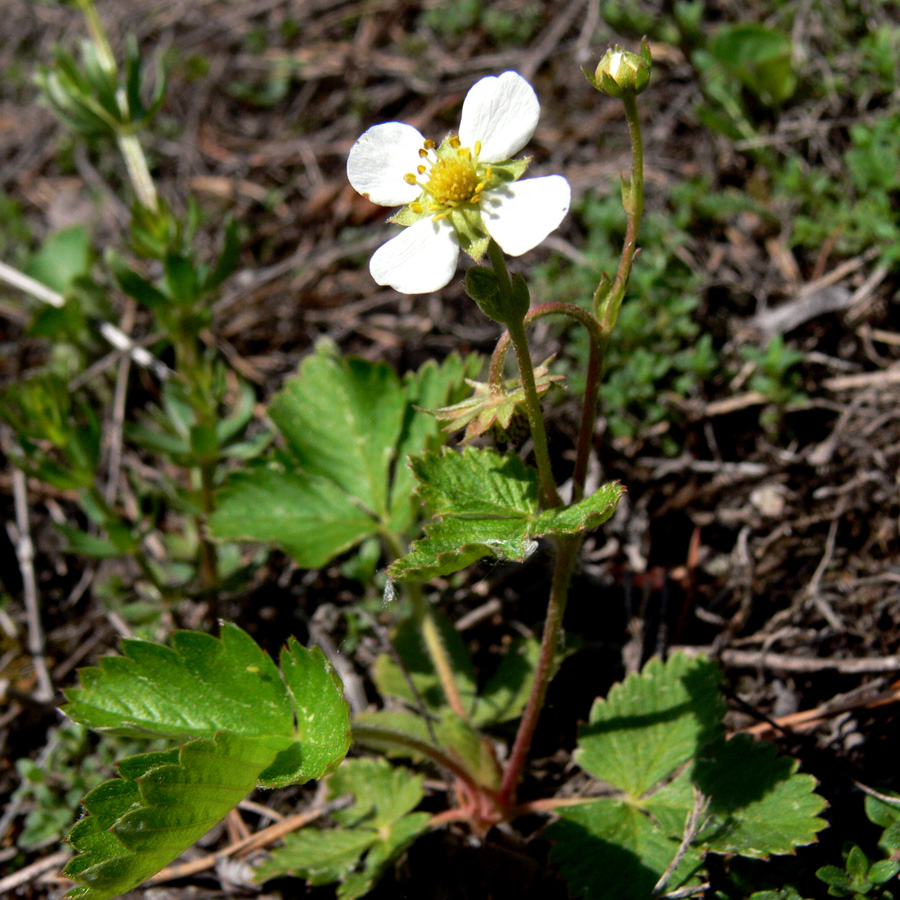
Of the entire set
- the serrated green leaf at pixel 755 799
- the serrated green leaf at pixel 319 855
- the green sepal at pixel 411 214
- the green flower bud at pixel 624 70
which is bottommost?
the serrated green leaf at pixel 319 855

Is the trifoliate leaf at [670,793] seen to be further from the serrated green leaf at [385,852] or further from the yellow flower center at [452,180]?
the yellow flower center at [452,180]

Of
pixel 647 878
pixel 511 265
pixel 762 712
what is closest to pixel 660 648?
pixel 762 712

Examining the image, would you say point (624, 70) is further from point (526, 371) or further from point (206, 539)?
point (206, 539)

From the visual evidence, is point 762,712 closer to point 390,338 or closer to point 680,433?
point 680,433

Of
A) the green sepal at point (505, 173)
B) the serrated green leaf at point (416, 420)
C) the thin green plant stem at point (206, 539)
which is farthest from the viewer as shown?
the thin green plant stem at point (206, 539)

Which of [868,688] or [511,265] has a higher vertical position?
[511,265]

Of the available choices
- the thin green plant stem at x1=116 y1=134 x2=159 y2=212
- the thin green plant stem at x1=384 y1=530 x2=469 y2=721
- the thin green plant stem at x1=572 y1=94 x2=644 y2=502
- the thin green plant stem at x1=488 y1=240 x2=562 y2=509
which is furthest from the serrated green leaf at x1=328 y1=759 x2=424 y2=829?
the thin green plant stem at x1=116 y1=134 x2=159 y2=212

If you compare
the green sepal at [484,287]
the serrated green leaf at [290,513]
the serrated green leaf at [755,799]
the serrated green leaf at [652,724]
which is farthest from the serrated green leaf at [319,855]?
the green sepal at [484,287]

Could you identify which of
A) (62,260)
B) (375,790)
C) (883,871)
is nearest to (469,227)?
(375,790)
